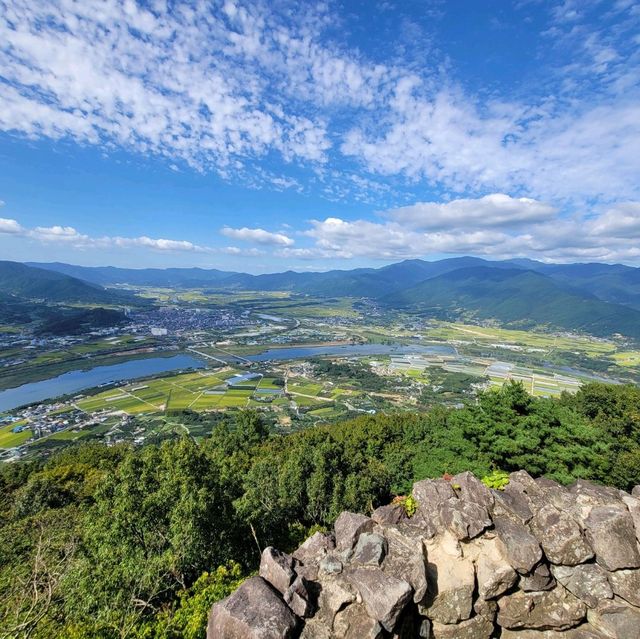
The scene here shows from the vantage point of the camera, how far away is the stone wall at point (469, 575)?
27.9 feet

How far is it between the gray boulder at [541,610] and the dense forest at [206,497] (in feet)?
27.4

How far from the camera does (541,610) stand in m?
9.91

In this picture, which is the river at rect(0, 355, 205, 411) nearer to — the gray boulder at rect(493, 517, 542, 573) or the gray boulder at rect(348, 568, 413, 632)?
the gray boulder at rect(348, 568, 413, 632)

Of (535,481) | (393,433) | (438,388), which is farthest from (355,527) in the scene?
(438,388)

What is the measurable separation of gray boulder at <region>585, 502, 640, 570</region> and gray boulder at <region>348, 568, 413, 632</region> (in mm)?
5872

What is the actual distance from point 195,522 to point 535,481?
12.7 metres

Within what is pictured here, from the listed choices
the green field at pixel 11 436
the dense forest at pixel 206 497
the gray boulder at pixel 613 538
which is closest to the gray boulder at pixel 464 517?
the gray boulder at pixel 613 538

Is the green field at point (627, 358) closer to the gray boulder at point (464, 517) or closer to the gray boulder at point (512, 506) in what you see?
the gray boulder at point (512, 506)

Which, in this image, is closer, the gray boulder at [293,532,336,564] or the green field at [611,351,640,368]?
the gray boulder at [293,532,336,564]

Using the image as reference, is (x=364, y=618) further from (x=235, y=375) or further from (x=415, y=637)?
(x=235, y=375)

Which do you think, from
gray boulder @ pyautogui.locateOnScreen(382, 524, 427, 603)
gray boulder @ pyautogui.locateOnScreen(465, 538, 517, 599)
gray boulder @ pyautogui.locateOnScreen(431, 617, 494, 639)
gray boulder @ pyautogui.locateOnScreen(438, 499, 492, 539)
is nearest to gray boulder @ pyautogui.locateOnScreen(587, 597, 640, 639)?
gray boulder @ pyautogui.locateOnScreen(465, 538, 517, 599)

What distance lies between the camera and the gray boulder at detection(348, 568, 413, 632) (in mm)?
8414

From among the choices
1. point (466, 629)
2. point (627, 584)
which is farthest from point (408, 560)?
point (627, 584)

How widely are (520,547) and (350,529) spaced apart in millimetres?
5031
